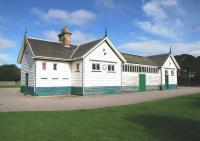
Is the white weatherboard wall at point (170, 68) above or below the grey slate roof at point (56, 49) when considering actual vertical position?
below

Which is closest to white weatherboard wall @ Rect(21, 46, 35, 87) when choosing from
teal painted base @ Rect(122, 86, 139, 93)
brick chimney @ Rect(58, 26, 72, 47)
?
brick chimney @ Rect(58, 26, 72, 47)

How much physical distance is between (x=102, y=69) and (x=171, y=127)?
1784 centimetres

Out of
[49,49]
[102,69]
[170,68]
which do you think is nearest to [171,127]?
[102,69]

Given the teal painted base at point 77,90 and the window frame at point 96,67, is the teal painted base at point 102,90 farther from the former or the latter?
the window frame at point 96,67

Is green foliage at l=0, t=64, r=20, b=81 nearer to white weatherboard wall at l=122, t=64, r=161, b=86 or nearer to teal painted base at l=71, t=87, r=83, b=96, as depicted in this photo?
white weatherboard wall at l=122, t=64, r=161, b=86

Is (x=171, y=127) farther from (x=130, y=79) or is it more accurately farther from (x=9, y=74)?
(x=9, y=74)

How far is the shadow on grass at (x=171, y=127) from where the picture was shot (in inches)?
326

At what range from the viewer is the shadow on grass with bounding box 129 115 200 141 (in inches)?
326

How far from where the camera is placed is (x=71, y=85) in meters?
27.1

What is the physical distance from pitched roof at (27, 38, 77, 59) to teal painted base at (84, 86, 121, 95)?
4442mm

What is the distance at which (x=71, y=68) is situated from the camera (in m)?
27.3

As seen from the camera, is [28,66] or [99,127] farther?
A: [28,66]

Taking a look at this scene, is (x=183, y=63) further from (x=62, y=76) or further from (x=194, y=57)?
(x=62, y=76)

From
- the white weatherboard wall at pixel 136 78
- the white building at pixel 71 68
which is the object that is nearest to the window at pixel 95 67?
the white building at pixel 71 68
